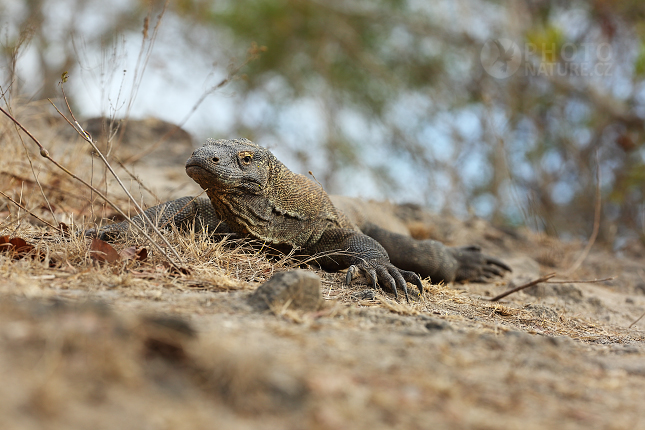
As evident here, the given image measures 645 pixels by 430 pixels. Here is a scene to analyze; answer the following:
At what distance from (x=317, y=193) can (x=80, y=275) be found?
7.64 ft

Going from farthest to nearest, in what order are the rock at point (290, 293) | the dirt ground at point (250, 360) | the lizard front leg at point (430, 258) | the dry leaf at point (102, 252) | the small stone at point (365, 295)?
the lizard front leg at point (430, 258) < the small stone at point (365, 295) < the dry leaf at point (102, 252) < the rock at point (290, 293) < the dirt ground at point (250, 360)

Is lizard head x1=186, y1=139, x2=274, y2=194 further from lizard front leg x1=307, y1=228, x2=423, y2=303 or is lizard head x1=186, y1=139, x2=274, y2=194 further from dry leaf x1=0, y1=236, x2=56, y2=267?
dry leaf x1=0, y1=236, x2=56, y2=267

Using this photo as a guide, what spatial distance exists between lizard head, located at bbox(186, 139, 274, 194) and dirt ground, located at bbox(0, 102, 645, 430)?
554 mm

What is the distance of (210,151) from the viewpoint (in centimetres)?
387

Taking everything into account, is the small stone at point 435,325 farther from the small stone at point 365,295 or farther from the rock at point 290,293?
the small stone at point 365,295

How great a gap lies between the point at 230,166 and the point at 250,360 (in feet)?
8.02

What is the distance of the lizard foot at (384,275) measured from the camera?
3812 mm

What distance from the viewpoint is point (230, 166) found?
3.95 metres

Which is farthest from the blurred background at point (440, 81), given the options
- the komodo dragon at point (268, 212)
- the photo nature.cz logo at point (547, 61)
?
the komodo dragon at point (268, 212)

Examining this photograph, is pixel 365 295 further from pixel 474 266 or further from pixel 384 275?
pixel 474 266

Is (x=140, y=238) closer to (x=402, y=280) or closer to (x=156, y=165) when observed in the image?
(x=402, y=280)

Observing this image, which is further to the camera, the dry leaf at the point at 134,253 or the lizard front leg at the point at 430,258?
the lizard front leg at the point at 430,258

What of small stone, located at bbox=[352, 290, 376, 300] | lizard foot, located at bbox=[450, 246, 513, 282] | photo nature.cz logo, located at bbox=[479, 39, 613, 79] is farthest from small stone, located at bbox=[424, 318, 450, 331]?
photo nature.cz logo, located at bbox=[479, 39, 613, 79]

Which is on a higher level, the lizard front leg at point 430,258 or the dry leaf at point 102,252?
the lizard front leg at point 430,258
